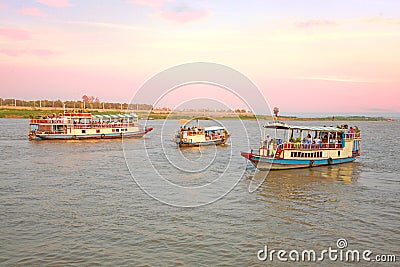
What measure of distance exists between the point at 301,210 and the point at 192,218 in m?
6.03

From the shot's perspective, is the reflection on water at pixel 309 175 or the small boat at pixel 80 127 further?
the small boat at pixel 80 127

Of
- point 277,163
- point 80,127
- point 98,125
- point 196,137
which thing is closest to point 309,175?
point 277,163

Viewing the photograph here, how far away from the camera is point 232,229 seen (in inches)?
653

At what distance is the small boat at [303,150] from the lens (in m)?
30.7

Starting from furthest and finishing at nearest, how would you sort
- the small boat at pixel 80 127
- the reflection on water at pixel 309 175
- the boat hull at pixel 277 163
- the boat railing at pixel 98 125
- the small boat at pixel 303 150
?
1. the boat railing at pixel 98 125
2. the small boat at pixel 80 127
3. the small boat at pixel 303 150
4. the boat hull at pixel 277 163
5. the reflection on water at pixel 309 175

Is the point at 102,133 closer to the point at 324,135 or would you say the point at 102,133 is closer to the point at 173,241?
the point at 324,135

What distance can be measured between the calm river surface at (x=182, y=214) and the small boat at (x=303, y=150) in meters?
0.94

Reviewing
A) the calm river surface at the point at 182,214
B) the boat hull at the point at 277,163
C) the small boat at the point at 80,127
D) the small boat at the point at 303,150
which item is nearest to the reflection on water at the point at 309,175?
the calm river surface at the point at 182,214

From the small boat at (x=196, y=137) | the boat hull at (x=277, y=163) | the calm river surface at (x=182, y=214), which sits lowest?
the calm river surface at (x=182, y=214)

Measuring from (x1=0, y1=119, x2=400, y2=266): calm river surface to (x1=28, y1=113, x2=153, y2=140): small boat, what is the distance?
25.8 m

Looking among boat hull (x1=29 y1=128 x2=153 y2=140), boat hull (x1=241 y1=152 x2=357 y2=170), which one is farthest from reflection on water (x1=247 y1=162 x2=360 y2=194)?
boat hull (x1=29 y1=128 x2=153 y2=140)

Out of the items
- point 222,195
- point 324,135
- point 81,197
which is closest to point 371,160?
point 324,135

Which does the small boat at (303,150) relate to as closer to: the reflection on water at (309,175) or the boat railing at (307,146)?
the boat railing at (307,146)

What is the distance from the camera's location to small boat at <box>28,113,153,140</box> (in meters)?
57.3
